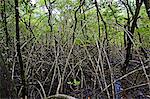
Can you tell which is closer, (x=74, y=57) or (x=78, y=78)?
(x=78, y=78)

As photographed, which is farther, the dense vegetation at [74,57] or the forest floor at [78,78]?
the forest floor at [78,78]

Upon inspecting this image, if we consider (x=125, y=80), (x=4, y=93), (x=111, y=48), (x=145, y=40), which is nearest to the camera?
(x=4, y=93)

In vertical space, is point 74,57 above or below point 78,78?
above

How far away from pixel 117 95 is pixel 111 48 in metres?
1.18

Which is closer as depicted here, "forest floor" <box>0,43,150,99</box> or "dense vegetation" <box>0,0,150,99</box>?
"dense vegetation" <box>0,0,150,99</box>

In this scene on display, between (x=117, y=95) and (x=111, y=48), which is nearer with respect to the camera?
(x=117, y=95)

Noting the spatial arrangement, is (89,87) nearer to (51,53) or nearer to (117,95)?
(117,95)

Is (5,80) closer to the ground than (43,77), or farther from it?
farther from it

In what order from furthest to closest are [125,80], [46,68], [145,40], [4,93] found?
1. [145,40]
2. [46,68]
3. [125,80]
4. [4,93]

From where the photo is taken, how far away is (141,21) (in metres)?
3.07

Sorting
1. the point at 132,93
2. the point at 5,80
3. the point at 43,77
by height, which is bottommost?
the point at 132,93

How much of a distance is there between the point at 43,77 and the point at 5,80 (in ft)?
6.04

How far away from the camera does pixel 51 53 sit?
2812 millimetres

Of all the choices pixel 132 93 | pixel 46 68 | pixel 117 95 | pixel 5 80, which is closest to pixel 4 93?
pixel 5 80
